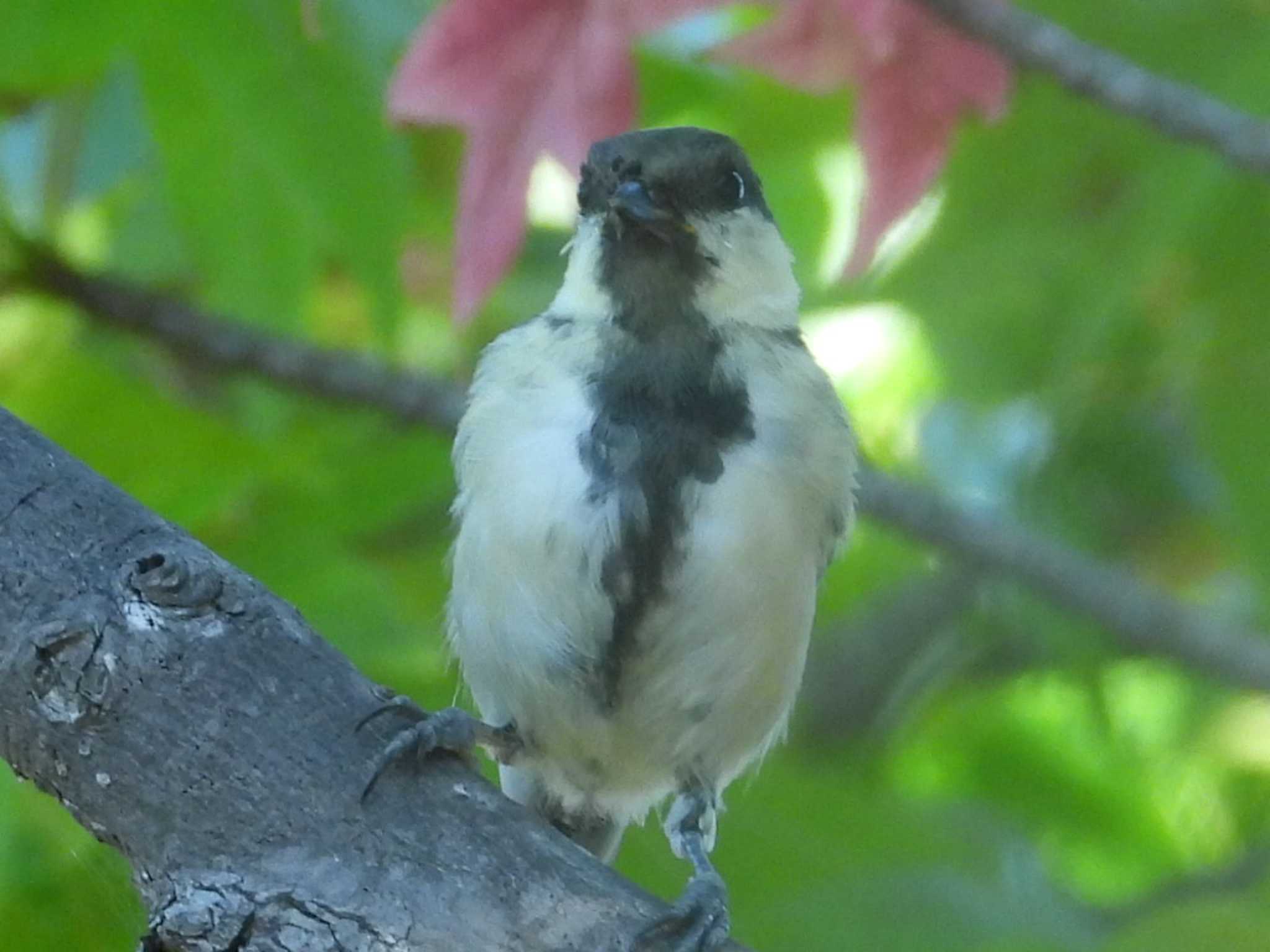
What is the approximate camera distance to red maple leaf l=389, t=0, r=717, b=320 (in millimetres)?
979

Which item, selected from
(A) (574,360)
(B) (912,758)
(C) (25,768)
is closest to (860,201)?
(A) (574,360)

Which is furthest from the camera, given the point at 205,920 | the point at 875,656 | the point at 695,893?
the point at 875,656

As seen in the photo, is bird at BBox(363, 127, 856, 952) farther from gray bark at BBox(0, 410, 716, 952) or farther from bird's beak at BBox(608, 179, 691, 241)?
gray bark at BBox(0, 410, 716, 952)

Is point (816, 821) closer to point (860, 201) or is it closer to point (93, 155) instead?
point (860, 201)

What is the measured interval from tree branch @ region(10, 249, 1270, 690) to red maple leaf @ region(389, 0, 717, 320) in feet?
1.12

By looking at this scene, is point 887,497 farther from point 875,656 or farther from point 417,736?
point 417,736

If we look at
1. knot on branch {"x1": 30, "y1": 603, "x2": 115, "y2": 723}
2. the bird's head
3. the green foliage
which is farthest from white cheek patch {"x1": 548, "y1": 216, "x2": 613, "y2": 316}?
knot on branch {"x1": 30, "y1": 603, "x2": 115, "y2": 723}

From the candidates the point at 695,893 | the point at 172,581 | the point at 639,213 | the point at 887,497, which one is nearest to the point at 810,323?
the point at 887,497

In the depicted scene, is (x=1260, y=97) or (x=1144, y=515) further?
(x=1144, y=515)

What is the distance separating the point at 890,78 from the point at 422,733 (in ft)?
1.83

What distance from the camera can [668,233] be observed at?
1.15m

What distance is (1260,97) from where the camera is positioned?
1.11 m

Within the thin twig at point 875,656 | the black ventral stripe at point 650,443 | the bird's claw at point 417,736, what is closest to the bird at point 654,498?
the black ventral stripe at point 650,443

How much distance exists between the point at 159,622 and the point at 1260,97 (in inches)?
30.5
